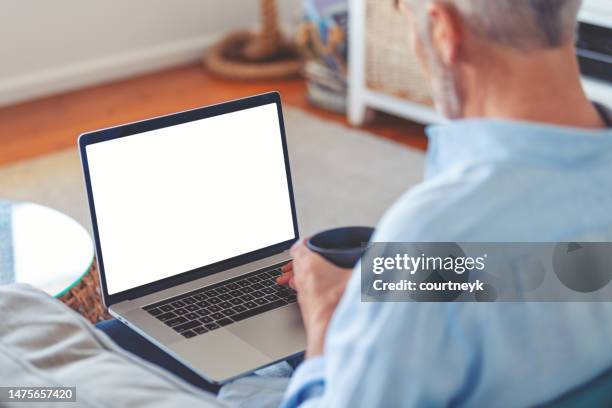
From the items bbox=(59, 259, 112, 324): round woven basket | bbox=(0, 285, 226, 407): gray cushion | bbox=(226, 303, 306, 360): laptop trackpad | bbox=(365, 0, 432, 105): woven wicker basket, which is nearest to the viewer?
bbox=(0, 285, 226, 407): gray cushion

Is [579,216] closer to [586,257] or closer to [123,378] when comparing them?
[586,257]

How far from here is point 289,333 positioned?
119 centimetres

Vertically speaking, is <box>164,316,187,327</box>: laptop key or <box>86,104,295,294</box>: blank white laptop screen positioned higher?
<box>86,104,295,294</box>: blank white laptop screen

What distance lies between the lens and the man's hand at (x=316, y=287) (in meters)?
0.96

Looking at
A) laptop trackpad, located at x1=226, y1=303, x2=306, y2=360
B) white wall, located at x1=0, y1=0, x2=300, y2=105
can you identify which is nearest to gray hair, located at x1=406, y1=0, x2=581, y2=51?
laptop trackpad, located at x1=226, y1=303, x2=306, y2=360

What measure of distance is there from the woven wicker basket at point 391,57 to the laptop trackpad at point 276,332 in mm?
2018

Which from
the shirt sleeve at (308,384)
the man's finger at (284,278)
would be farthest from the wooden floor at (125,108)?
the shirt sleeve at (308,384)

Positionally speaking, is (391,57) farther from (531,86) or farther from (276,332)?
(531,86)

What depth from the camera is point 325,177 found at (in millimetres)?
2977

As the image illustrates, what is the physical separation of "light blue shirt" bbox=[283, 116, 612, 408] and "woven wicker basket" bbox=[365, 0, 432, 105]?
2.37 meters

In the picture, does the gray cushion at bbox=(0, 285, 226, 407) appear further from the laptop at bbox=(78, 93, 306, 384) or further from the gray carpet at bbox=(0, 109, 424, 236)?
the gray carpet at bbox=(0, 109, 424, 236)

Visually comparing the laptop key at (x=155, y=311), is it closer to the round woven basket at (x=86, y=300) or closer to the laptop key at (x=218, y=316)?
the laptop key at (x=218, y=316)

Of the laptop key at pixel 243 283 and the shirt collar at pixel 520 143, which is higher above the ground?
the shirt collar at pixel 520 143

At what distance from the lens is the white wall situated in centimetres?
363
